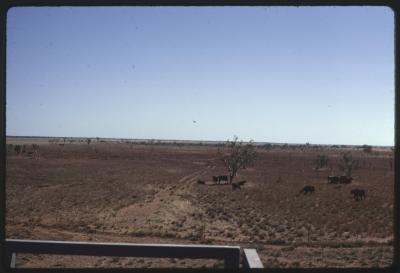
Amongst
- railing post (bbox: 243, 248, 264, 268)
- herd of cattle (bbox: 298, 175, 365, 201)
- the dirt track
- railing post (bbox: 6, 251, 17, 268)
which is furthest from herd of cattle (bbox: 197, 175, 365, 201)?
railing post (bbox: 6, 251, 17, 268)

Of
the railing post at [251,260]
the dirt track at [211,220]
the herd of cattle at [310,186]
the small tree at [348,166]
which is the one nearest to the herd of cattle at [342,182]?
the herd of cattle at [310,186]

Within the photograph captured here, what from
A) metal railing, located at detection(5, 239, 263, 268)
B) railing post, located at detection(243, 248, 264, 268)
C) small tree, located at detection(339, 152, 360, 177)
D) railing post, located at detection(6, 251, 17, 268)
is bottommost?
small tree, located at detection(339, 152, 360, 177)

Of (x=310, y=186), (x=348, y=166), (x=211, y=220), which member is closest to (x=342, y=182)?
(x=310, y=186)

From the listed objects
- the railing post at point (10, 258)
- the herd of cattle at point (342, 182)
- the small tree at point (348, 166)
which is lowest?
the herd of cattle at point (342, 182)

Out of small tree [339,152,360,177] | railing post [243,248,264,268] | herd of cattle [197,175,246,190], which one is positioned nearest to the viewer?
railing post [243,248,264,268]

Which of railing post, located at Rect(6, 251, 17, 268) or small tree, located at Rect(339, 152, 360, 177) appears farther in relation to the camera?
small tree, located at Rect(339, 152, 360, 177)

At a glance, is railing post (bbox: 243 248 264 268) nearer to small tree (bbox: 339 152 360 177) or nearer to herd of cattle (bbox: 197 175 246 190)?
herd of cattle (bbox: 197 175 246 190)

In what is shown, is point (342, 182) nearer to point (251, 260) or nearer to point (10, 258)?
point (251, 260)

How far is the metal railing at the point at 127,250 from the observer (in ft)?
7.48

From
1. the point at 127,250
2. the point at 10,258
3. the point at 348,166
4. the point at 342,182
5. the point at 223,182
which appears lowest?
the point at 223,182

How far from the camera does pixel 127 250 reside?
90.7 inches

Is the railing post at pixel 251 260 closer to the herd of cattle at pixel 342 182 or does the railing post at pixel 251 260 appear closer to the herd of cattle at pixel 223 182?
the herd of cattle at pixel 342 182

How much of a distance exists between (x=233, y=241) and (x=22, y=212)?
9.67 m

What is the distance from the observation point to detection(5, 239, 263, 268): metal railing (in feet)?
7.48
